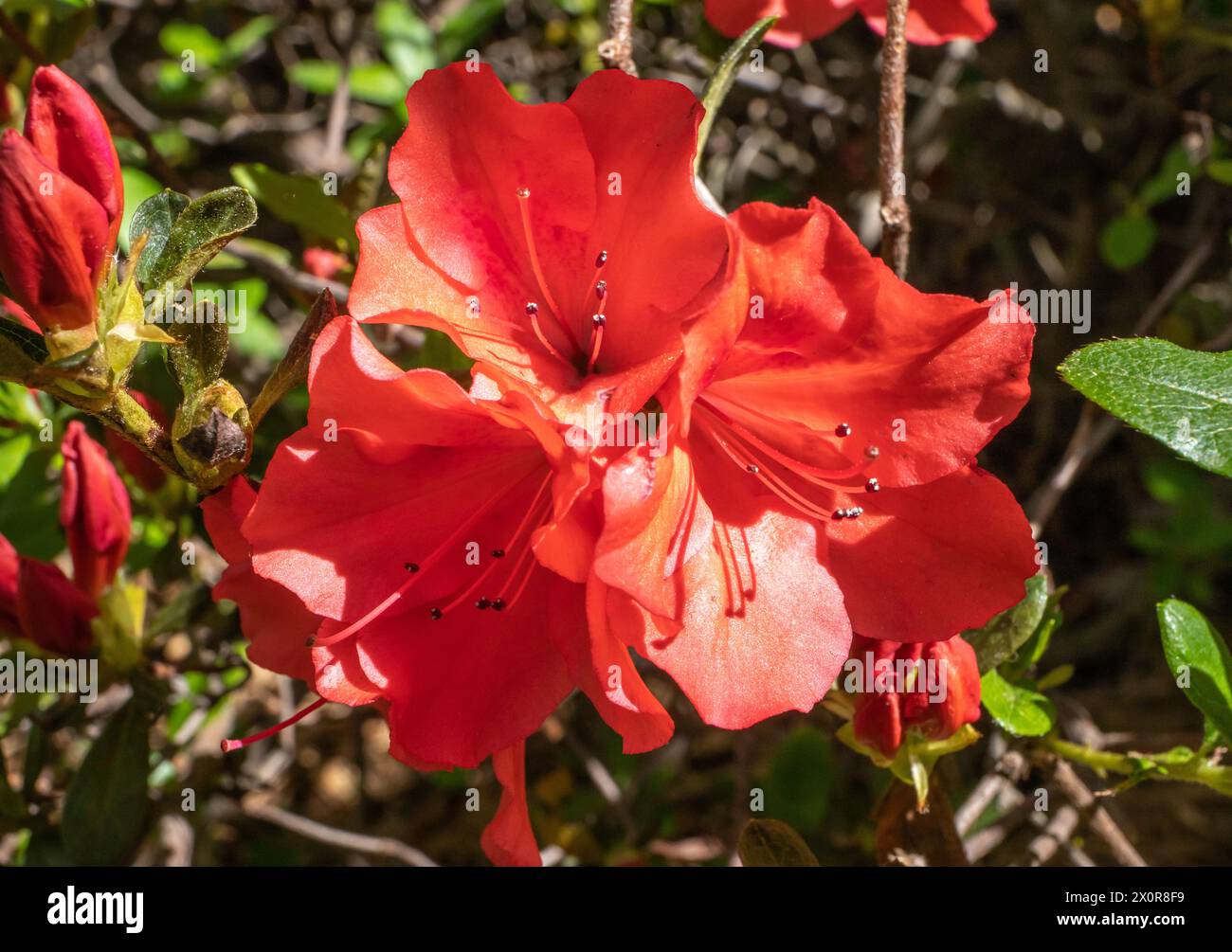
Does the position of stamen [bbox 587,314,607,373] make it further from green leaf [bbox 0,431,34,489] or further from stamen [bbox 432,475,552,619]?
green leaf [bbox 0,431,34,489]

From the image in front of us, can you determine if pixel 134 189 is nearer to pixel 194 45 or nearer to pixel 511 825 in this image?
pixel 194 45

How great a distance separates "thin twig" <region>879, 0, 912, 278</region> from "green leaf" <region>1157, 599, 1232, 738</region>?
479 millimetres

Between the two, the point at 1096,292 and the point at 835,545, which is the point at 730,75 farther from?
the point at 1096,292

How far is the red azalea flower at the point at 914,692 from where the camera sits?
45.6 inches

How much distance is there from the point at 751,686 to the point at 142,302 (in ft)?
2.14

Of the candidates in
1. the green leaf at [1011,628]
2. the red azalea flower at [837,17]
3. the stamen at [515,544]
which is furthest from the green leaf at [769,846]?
the red azalea flower at [837,17]

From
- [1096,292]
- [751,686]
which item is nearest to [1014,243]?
[1096,292]

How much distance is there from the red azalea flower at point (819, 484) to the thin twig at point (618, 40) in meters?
0.39

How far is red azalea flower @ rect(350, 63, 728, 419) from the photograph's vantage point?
3.39ft

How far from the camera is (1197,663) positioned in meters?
1.24

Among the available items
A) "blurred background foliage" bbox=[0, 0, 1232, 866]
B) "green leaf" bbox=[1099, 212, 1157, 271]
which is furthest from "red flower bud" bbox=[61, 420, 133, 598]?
"green leaf" bbox=[1099, 212, 1157, 271]

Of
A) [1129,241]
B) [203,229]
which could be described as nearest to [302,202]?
[203,229]

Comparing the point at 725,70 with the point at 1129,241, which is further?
the point at 1129,241

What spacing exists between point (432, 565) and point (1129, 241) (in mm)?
1568
